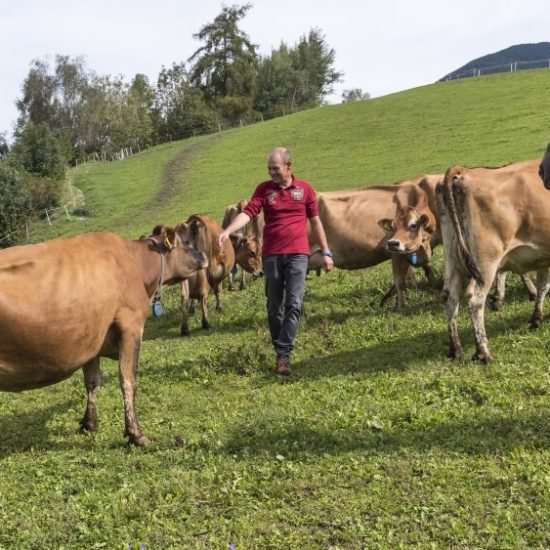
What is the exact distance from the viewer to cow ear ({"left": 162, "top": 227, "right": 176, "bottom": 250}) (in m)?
7.51

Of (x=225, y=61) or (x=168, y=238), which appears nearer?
(x=168, y=238)

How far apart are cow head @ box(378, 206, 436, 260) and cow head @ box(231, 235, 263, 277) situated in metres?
4.27

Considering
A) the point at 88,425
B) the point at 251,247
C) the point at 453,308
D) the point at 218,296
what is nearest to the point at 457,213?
the point at 453,308

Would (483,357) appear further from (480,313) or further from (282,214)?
(282,214)

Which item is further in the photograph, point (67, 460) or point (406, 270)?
point (406, 270)

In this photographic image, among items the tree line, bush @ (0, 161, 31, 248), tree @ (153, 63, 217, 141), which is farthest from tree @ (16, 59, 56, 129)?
bush @ (0, 161, 31, 248)

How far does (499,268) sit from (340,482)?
14.2 ft

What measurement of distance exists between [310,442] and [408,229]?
518 cm

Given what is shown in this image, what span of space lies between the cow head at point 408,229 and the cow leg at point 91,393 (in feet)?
15.8

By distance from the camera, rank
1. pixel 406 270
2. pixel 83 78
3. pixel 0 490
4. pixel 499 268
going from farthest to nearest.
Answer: pixel 83 78
pixel 406 270
pixel 499 268
pixel 0 490

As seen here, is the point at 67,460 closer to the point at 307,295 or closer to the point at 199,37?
the point at 307,295

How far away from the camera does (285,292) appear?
820 cm

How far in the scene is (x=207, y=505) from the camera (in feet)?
16.5

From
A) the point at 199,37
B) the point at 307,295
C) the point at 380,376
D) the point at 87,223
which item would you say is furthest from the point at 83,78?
the point at 380,376
